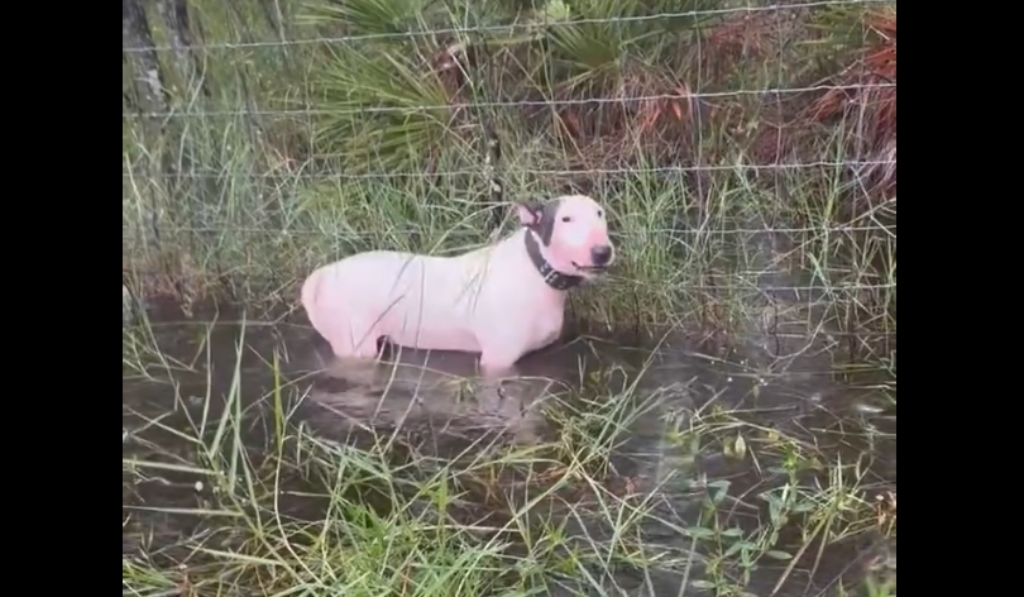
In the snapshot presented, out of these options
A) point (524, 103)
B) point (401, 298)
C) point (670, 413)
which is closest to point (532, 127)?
point (524, 103)

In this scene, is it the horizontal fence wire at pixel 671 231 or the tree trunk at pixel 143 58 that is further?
the tree trunk at pixel 143 58

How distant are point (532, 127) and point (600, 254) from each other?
0.17 metres

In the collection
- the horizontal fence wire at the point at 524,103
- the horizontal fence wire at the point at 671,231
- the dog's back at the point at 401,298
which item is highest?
the horizontal fence wire at the point at 524,103

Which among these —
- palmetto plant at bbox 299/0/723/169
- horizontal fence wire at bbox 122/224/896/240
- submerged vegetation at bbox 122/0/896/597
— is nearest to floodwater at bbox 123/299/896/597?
submerged vegetation at bbox 122/0/896/597

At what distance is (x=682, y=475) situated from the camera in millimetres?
978

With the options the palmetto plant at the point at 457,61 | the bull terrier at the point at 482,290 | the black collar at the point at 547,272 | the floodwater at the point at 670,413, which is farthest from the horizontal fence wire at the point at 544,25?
the floodwater at the point at 670,413

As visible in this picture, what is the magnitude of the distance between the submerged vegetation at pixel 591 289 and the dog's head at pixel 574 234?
2cm

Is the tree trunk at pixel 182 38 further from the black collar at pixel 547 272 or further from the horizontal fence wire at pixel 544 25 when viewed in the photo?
the black collar at pixel 547 272

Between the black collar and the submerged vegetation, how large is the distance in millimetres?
30

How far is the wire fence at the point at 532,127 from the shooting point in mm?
951

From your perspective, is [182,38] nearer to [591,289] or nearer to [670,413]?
[591,289]

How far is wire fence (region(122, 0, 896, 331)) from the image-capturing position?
95cm

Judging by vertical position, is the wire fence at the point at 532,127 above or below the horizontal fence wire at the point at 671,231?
above
